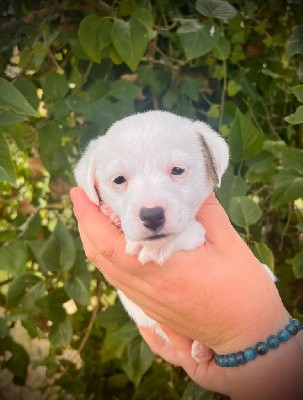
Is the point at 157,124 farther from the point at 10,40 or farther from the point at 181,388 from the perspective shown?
the point at 181,388

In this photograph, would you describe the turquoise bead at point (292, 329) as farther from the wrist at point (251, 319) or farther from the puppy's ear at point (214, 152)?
the puppy's ear at point (214, 152)

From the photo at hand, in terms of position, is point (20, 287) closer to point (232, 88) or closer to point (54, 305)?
point (54, 305)

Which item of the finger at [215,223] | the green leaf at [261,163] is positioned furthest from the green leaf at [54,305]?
the green leaf at [261,163]

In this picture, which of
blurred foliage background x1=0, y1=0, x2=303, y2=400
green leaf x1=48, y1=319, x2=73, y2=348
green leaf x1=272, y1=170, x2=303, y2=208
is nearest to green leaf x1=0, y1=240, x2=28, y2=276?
blurred foliage background x1=0, y1=0, x2=303, y2=400

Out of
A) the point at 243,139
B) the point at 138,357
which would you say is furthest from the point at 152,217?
the point at 138,357

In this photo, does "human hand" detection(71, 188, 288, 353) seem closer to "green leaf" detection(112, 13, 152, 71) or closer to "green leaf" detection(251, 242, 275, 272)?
"green leaf" detection(251, 242, 275, 272)
